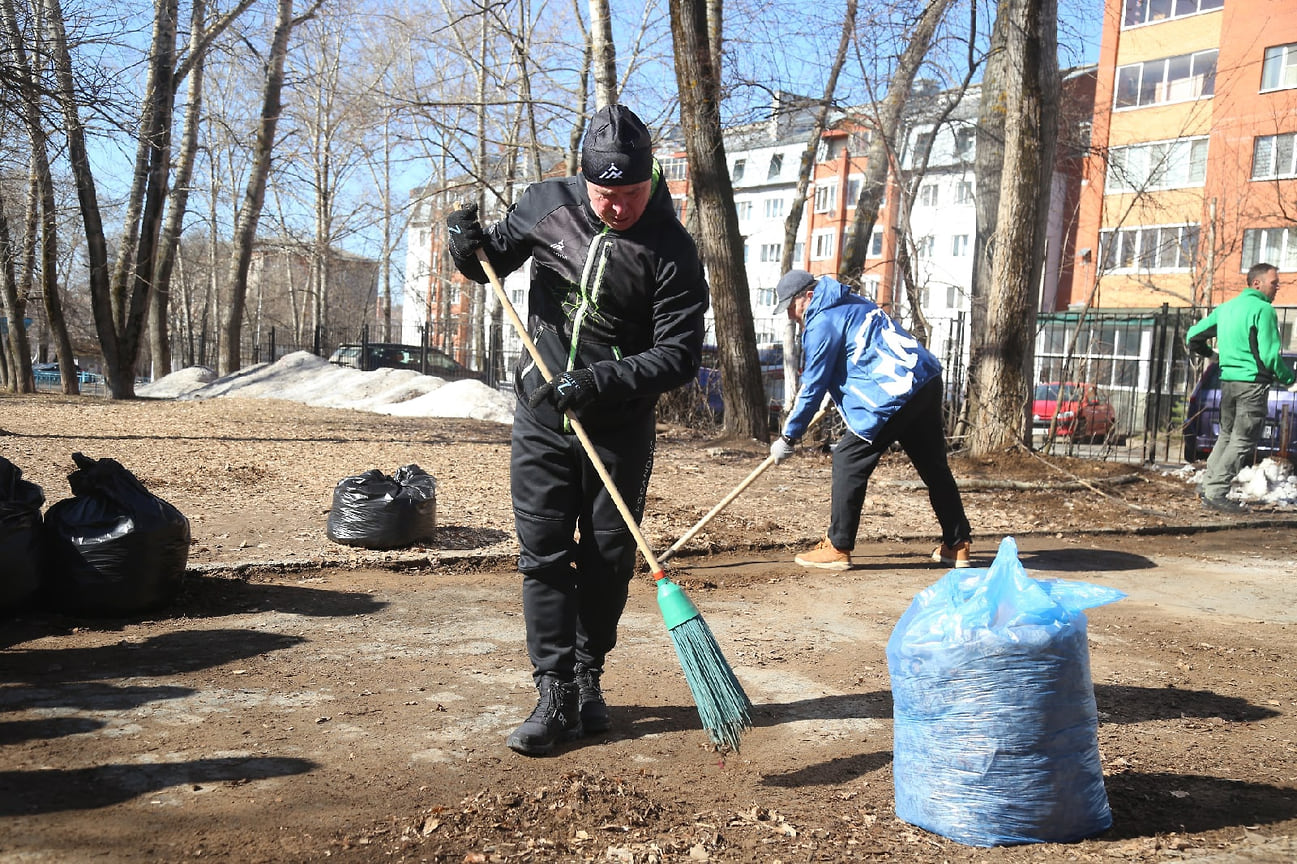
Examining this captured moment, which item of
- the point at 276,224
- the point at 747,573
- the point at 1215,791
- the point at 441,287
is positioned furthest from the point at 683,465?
the point at 441,287

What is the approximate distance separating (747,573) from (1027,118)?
20.6ft

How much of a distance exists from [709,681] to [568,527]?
0.68 meters

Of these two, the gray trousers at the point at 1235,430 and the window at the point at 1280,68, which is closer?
the gray trousers at the point at 1235,430

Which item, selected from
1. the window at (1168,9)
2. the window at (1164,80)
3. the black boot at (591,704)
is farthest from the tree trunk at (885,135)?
the window at (1168,9)

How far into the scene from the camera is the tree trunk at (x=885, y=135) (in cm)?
1327

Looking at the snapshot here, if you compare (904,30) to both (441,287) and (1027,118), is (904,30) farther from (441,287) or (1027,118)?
(441,287)

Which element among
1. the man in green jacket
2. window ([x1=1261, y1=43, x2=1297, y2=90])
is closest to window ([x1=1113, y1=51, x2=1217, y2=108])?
window ([x1=1261, y1=43, x2=1297, y2=90])

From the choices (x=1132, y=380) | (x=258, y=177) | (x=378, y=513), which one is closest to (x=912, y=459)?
(x=378, y=513)

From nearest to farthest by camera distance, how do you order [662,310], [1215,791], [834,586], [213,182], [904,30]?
[1215,791] → [662,310] → [834,586] → [904,30] → [213,182]

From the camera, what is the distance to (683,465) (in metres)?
10.2

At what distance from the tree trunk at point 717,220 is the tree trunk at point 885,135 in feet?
5.94

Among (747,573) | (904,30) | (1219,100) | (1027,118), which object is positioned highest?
(1219,100)

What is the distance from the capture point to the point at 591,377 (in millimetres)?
3178

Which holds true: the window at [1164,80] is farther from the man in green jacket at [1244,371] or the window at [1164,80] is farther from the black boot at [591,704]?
the black boot at [591,704]
